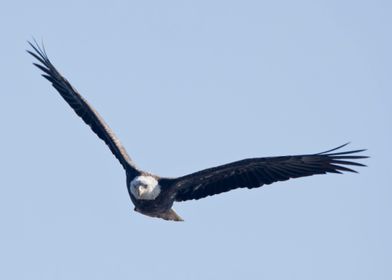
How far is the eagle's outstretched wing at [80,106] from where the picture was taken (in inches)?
794

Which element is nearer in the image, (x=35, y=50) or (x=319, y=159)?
(x=319, y=159)

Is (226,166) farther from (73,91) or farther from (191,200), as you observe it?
(73,91)

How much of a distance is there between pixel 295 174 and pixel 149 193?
101 inches

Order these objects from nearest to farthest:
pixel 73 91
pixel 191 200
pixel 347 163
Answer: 1. pixel 347 163
2. pixel 191 200
3. pixel 73 91

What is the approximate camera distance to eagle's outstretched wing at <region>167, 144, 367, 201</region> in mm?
17891

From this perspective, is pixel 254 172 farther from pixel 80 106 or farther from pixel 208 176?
pixel 80 106

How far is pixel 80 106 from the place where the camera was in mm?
20641

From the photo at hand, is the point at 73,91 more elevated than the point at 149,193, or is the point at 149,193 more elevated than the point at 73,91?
the point at 73,91

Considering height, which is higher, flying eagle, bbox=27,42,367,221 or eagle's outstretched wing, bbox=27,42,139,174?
eagle's outstretched wing, bbox=27,42,139,174

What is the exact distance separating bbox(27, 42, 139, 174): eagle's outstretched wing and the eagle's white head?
1111mm

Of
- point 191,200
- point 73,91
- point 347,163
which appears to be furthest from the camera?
point 73,91

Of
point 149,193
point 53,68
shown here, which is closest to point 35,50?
point 53,68

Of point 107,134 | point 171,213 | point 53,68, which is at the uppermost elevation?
point 53,68

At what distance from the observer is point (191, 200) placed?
19.2 metres
